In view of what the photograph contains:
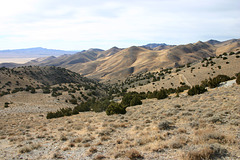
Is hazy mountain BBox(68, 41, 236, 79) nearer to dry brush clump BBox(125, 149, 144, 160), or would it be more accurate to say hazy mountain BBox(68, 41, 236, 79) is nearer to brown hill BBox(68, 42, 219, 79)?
brown hill BBox(68, 42, 219, 79)

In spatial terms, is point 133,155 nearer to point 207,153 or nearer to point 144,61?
point 207,153

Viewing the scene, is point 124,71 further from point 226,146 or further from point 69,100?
point 226,146

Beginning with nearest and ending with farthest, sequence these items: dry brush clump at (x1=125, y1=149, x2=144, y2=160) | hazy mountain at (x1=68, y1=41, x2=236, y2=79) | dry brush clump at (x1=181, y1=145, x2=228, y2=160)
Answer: dry brush clump at (x1=181, y1=145, x2=228, y2=160)
dry brush clump at (x1=125, y1=149, x2=144, y2=160)
hazy mountain at (x1=68, y1=41, x2=236, y2=79)

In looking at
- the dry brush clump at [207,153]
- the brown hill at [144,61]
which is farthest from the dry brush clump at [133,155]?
the brown hill at [144,61]

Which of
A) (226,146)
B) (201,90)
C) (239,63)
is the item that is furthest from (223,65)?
(226,146)

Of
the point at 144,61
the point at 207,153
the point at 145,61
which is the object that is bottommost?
the point at 207,153

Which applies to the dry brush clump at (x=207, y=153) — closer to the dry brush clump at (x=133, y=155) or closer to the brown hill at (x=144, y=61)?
the dry brush clump at (x=133, y=155)

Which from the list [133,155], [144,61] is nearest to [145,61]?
[144,61]

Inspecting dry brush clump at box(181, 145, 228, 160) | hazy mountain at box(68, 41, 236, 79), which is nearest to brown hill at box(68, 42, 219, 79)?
hazy mountain at box(68, 41, 236, 79)

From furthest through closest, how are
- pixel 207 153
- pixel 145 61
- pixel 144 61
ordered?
pixel 144 61 < pixel 145 61 < pixel 207 153

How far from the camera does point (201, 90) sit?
20.2 metres

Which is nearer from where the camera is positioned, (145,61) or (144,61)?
(145,61)

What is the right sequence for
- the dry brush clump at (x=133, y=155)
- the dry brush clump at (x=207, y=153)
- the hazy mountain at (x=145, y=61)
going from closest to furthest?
the dry brush clump at (x=207, y=153), the dry brush clump at (x=133, y=155), the hazy mountain at (x=145, y=61)

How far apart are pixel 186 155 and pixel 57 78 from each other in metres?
81.9
